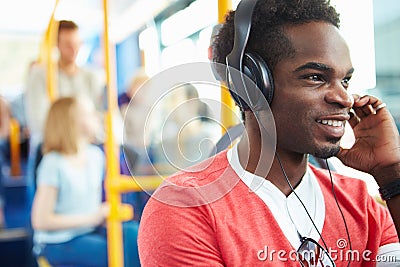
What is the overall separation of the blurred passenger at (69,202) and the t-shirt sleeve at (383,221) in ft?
3.59

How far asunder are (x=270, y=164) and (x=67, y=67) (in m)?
2.10

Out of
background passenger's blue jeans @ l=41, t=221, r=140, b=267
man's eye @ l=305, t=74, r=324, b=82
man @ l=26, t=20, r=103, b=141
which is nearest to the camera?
man's eye @ l=305, t=74, r=324, b=82

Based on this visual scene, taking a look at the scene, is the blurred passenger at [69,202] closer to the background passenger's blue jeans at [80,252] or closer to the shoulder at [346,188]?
the background passenger's blue jeans at [80,252]

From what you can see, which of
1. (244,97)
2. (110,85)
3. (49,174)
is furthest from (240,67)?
(49,174)

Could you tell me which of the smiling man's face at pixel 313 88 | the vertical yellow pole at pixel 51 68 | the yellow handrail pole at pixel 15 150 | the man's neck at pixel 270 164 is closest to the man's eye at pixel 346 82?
the smiling man's face at pixel 313 88

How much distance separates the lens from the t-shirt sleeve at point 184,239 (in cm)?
63

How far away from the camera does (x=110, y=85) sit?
1.43 metres

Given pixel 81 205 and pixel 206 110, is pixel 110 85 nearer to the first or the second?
pixel 81 205

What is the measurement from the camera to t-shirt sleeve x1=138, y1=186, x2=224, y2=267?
0.63 m

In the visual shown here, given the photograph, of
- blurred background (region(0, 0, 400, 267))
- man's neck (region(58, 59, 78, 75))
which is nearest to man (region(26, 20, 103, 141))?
man's neck (region(58, 59, 78, 75))

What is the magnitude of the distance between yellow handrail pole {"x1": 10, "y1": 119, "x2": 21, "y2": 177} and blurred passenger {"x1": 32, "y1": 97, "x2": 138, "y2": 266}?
1.81 metres

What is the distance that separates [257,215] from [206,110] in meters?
0.15

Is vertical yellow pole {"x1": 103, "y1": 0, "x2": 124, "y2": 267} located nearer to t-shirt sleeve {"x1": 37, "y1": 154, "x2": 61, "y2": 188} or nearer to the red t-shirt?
t-shirt sleeve {"x1": 37, "y1": 154, "x2": 61, "y2": 188}

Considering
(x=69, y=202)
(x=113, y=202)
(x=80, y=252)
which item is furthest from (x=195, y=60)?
(x=69, y=202)
